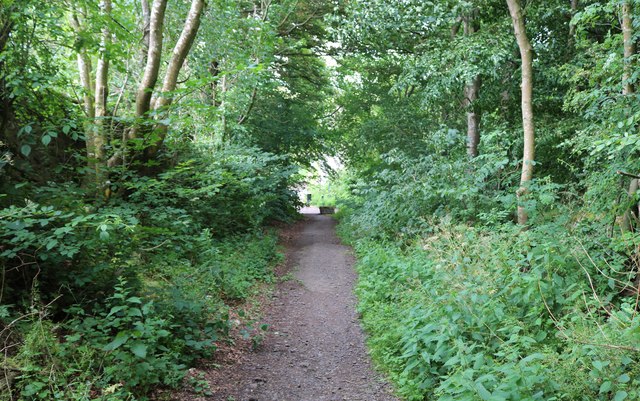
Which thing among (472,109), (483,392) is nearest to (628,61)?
(483,392)

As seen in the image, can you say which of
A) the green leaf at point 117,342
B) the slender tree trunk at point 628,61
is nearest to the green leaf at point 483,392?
the green leaf at point 117,342

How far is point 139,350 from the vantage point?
12.9 feet

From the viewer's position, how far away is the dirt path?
15.8 ft

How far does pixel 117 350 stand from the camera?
4.05 meters

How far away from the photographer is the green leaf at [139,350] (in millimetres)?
3891

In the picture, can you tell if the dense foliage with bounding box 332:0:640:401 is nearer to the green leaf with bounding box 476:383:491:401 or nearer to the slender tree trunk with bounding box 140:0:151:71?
the green leaf with bounding box 476:383:491:401

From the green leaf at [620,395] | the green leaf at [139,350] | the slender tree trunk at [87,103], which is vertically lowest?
the green leaf at [139,350]

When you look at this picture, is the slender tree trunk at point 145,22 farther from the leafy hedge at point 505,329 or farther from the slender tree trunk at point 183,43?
the leafy hedge at point 505,329

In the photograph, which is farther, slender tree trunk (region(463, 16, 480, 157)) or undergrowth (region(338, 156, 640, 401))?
slender tree trunk (region(463, 16, 480, 157))

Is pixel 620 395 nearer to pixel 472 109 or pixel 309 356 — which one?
pixel 309 356

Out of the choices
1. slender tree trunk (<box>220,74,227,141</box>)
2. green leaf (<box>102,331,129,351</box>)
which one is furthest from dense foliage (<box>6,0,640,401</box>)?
slender tree trunk (<box>220,74,227,141</box>)

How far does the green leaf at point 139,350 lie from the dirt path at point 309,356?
1.04 meters

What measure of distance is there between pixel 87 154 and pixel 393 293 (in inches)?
210

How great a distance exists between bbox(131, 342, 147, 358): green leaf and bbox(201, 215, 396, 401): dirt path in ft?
3.42
